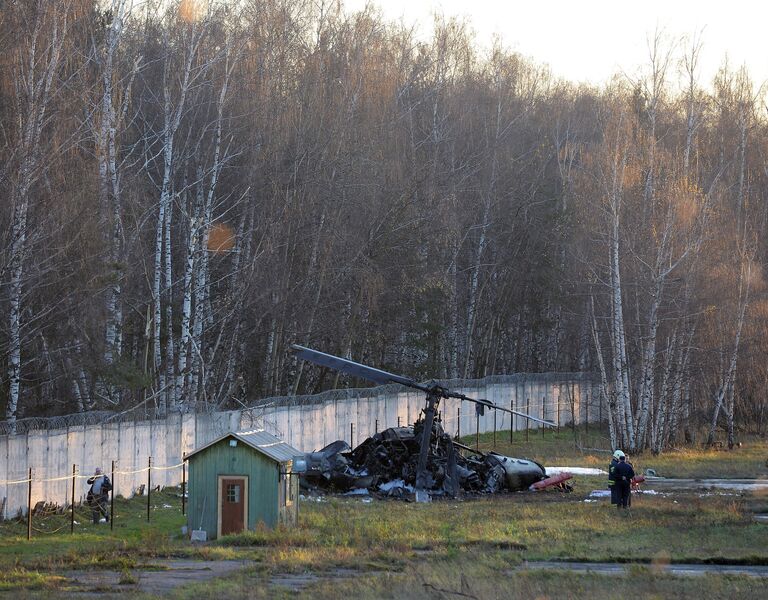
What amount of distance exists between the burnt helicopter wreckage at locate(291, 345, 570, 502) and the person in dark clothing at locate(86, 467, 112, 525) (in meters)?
7.63

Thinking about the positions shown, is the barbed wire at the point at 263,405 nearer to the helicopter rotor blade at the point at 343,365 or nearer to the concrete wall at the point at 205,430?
the concrete wall at the point at 205,430

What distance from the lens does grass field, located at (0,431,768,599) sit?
16656 mm

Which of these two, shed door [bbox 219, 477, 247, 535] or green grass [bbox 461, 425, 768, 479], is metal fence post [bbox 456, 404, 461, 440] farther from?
shed door [bbox 219, 477, 247, 535]

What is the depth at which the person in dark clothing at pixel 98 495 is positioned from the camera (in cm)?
2575

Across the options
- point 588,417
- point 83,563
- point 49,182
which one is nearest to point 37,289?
point 49,182

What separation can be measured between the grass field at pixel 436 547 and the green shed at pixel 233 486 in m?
0.70

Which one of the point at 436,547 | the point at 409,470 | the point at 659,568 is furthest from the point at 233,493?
the point at 409,470

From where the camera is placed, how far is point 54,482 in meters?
26.1

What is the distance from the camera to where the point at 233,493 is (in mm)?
23984

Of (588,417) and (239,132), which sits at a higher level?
(239,132)

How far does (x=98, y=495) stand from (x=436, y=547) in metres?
8.32

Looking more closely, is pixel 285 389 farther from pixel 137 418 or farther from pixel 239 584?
pixel 239 584

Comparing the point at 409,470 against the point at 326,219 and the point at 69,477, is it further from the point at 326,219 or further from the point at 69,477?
the point at 326,219

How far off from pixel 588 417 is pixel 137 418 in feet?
128
